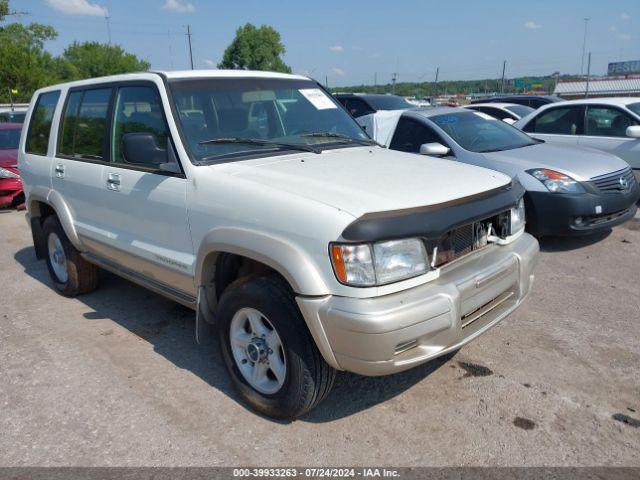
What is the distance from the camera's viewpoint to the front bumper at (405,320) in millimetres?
2457

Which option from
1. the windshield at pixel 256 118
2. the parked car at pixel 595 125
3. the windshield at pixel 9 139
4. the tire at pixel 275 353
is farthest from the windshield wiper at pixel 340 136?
the windshield at pixel 9 139

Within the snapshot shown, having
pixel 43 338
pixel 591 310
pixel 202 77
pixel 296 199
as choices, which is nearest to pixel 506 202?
pixel 296 199

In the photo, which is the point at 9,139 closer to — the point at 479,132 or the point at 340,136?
the point at 479,132

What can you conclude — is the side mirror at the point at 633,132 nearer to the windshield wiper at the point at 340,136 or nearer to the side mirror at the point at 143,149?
the windshield wiper at the point at 340,136

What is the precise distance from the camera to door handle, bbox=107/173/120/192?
3.88 metres

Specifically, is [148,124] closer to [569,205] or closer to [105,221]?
[105,221]

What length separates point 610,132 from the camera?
7.84m

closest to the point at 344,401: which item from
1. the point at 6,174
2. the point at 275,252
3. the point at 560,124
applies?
the point at 275,252

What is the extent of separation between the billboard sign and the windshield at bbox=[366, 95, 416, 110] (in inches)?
2890

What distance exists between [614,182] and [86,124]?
5428 mm

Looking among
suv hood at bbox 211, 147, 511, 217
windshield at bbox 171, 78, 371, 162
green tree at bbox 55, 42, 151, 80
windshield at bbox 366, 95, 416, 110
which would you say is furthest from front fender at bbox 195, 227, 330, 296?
green tree at bbox 55, 42, 151, 80

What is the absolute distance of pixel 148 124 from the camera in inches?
145

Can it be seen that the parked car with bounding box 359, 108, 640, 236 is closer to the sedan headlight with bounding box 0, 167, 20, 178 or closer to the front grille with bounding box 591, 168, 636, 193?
the front grille with bounding box 591, 168, 636, 193

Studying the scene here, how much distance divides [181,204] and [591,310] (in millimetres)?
3333
